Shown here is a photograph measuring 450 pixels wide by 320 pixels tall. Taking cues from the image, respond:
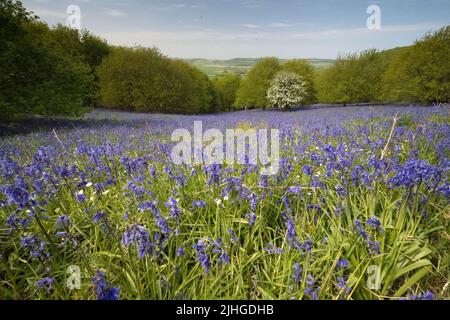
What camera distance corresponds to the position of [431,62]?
18672 millimetres

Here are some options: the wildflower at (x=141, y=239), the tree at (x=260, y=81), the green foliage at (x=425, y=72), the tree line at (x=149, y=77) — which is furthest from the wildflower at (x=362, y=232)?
the tree at (x=260, y=81)

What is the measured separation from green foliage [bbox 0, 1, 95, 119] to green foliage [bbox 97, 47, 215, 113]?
12307mm

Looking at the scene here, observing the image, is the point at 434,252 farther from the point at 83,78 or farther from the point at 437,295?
the point at 83,78

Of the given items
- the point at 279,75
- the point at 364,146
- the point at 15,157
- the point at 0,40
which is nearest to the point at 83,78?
the point at 0,40

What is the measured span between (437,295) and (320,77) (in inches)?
1186

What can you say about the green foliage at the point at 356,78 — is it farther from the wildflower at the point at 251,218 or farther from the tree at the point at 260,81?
the wildflower at the point at 251,218

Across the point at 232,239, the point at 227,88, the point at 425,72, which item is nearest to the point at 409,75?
the point at 425,72

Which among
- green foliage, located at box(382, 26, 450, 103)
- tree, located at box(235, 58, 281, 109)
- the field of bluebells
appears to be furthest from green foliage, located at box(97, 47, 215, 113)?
the field of bluebells

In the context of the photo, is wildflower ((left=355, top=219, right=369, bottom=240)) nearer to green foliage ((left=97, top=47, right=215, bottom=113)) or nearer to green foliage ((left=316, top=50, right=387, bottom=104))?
green foliage ((left=97, top=47, right=215, bottom=113))

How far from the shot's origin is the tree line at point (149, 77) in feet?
32.6

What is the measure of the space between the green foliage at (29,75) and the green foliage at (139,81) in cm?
1231

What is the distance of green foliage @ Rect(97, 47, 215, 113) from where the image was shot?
2383cm

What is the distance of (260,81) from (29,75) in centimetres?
2510
